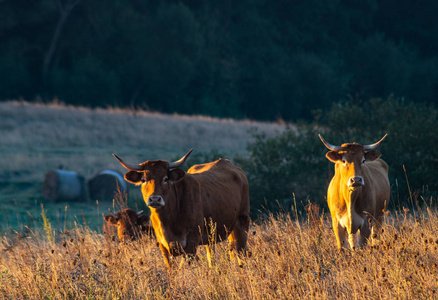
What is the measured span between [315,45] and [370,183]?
156 ft

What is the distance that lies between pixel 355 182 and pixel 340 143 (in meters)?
9.04

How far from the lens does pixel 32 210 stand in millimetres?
18938

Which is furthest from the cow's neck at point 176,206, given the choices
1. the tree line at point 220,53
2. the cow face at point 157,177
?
the tree line at point 220,53

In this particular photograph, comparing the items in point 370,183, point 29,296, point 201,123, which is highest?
point 370,183

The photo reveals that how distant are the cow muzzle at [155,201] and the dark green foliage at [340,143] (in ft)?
28.5

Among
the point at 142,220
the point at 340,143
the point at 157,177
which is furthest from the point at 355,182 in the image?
the point at 340,143

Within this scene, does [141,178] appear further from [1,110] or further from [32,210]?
[1,110]

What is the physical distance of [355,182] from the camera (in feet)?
27.0

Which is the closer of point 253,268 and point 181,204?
point 253,268

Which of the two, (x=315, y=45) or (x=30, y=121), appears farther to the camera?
(x=315, y=45)

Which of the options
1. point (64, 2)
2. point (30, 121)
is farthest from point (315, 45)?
point (30, 121)

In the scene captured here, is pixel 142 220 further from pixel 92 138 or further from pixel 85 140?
pixel 92 138

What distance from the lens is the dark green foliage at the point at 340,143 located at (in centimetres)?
1612

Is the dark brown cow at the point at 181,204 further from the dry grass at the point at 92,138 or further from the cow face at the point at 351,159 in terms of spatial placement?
the dry grass at the point at 92,138
